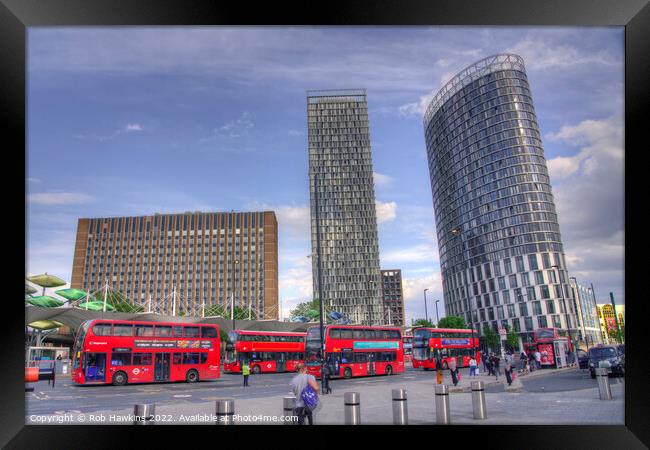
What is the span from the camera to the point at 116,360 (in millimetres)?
21109

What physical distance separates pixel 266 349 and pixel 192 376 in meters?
9.43

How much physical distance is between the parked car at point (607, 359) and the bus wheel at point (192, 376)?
62.7 ft

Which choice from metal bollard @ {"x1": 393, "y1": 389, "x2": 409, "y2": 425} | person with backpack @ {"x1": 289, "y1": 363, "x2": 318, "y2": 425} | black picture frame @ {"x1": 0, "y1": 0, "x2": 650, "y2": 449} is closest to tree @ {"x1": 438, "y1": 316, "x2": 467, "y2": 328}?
black picture frame @ {"x1": 0, "y1": 0, "x2": 650, "y2": 449}

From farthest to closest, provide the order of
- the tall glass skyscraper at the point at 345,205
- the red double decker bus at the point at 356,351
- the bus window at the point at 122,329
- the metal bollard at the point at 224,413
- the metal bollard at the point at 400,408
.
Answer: the tall glass skyscraper at the point at 345,205 → the red double decker bus at the point at 356,351 → the bus window at the point at 122,329 → the metal bollard at the point at 400,408 → the metal bollard at the point at 224,413

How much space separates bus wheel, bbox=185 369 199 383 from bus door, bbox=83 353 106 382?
3970 millimetres

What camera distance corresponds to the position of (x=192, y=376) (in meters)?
23.2

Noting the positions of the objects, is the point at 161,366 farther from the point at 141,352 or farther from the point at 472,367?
the point at 472,367

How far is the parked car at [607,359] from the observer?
2034cm

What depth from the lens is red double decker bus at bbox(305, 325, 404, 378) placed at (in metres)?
26.2

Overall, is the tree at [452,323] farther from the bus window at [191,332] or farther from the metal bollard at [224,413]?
the metal bollard at [224,413]

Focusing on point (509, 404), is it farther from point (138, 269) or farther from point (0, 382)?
point (138, 269)

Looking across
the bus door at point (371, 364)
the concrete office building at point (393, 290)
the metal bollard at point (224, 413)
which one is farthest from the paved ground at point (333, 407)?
the concrete office building at point (393, 290)

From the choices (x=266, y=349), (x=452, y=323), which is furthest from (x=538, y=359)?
(x=452, y=323)

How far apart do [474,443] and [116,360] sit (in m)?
18.6
